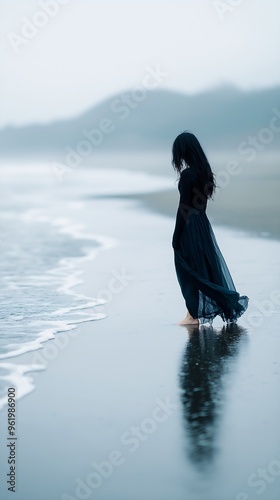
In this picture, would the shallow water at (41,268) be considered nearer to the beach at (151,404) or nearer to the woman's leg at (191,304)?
the beach at (151,404)

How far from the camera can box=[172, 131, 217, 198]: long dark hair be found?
757 centimetres

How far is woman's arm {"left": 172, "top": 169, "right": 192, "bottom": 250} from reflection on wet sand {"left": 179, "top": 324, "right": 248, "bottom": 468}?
80 centimetres

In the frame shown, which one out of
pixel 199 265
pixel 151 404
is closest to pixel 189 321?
pixel 199 265

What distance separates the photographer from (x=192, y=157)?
758cm

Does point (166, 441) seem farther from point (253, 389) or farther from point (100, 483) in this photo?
point (253, 389)

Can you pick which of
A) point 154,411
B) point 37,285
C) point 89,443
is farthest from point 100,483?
point 37,285

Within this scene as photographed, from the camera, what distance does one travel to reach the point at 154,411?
5180 millimetres

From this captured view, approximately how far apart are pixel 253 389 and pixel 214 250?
7.88 feet

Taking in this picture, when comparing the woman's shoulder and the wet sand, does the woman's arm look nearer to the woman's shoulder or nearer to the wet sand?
the woman's shoulder

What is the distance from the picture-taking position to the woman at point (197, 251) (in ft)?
24.9

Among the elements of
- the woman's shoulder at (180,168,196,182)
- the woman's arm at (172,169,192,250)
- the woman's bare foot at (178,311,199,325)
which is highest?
the woman's shoulder at (180,168,196,182)

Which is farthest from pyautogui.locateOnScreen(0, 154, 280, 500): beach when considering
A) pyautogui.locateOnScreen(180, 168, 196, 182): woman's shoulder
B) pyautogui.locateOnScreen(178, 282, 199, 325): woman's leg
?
pyautogui.locateOnScreen(180, 168, 196, 182): woman's shoulder

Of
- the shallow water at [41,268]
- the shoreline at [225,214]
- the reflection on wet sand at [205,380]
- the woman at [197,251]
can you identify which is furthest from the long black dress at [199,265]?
the shoreline at [225,214]

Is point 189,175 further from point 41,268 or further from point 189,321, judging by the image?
point 41,268
